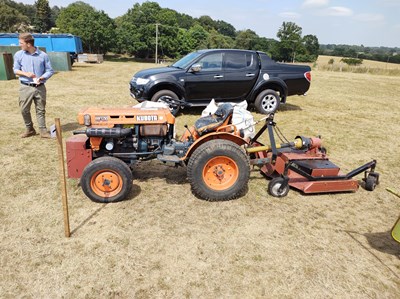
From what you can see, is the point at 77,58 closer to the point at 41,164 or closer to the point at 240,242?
the point at 41,164

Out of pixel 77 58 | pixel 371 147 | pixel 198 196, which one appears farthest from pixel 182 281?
pixel 77 58

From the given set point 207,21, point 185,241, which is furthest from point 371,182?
point 207,21

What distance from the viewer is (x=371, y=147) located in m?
6.57

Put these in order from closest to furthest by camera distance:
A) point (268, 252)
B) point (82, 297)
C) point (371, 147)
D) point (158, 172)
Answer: point (82, 297) → point (268, 252) → point (158, 172) → point (371, 147)

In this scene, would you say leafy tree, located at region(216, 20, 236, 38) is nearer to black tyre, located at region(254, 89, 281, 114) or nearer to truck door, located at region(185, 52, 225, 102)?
black tyre, located at region(254, 89, 281, 114)

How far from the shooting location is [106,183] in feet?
12.2

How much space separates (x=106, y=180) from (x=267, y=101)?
5909 millimetres

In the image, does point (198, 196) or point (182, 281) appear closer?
point (182, 281)

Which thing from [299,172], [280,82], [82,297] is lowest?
[82,297]

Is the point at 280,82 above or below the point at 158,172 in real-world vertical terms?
above

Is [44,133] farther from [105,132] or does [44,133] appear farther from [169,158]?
[169,158]

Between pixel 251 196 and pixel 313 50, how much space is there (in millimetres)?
78479

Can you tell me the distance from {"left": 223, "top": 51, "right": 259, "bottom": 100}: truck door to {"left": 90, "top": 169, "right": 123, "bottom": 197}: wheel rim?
5030 millimetres

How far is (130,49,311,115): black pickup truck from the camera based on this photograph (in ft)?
25.0
